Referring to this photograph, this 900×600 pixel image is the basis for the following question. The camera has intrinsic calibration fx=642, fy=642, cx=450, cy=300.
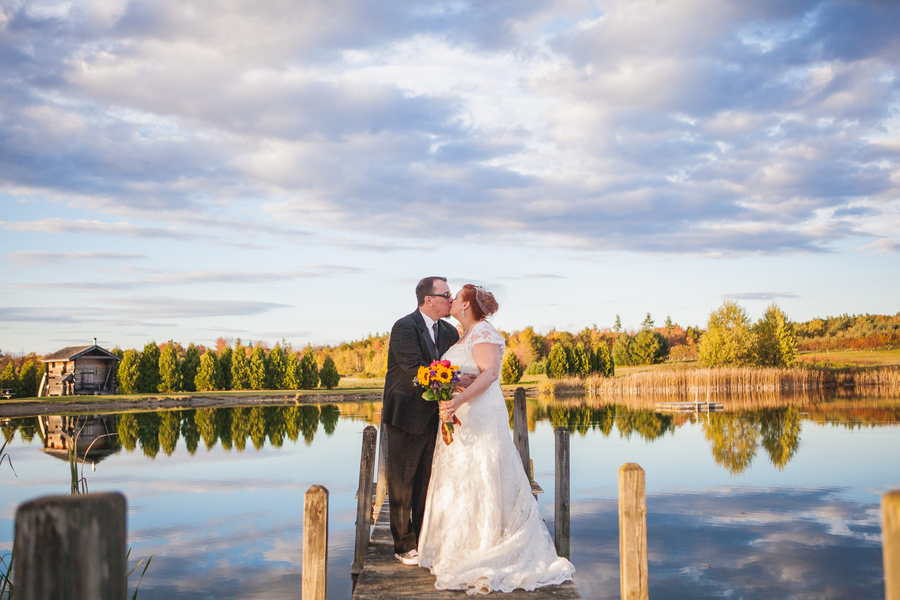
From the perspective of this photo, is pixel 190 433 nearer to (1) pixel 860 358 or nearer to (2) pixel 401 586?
(2) pixel 401 586

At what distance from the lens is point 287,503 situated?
1316 centimetres

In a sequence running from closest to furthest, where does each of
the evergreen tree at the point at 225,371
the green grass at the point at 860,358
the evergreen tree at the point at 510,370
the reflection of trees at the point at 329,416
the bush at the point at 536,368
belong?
the reflection of trees at the point at 329,416 < the evergreen tree at the point at 225,371 < the evergreen tree at the point at 510,370 < the green grass at the point at 860,358 < the bush at the point at 536,368


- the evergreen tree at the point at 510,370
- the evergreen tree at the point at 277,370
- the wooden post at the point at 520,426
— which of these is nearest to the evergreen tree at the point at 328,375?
the evergreen tree at the point at 277,370

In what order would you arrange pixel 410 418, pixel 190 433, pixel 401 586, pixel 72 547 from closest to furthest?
pixel 72 547
pixel 401 586
pixel 410 418
pixel 190 433

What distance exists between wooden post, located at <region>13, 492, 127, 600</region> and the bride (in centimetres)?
386

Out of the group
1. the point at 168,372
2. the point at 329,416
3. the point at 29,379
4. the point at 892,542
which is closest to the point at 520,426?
the point at 892,542

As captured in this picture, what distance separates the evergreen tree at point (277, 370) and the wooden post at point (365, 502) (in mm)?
Result: 40727

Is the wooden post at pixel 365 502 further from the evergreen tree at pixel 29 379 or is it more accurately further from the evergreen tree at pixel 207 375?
the evergreen tree at pixel 29 379

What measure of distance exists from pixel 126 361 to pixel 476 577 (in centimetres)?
4199

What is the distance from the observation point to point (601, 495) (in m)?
13.7

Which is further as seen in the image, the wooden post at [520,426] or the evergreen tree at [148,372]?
the evergreen tree at [148,372]

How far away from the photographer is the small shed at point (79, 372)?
3922cm

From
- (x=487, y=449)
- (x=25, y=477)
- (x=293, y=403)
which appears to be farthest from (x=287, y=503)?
(x=293, y=403)

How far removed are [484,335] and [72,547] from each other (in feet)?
14.1
